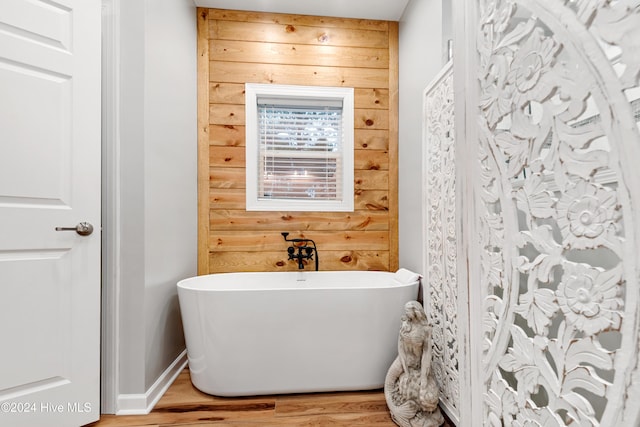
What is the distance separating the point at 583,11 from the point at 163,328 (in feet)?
7.31

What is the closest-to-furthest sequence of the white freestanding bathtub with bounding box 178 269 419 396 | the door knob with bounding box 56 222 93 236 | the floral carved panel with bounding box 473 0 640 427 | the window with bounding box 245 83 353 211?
the floral carved panel with bounding box 473 0 640 427
the door knob with bounding box 56 222 93 236
the white freestanding bathtub with bounding box 178 269 419 396
the window with bounding box 245 83 353 211

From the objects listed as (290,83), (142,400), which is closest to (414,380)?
(142,400)

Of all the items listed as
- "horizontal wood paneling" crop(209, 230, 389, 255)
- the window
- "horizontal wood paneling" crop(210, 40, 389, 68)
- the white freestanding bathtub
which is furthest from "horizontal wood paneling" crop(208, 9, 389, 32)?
the white freestanding bathtub

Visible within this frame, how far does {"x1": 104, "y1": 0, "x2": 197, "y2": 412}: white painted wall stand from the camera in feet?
5.60

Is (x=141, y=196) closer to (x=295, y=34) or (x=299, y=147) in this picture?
(x=299, y=147)

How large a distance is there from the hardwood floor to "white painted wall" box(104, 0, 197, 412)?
13 centimetres

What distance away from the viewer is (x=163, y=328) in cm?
196

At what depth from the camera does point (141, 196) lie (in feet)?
5.72

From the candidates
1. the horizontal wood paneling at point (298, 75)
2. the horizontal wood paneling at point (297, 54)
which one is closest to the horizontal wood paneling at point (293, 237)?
the horizontal wood paneling at point (298, 75)

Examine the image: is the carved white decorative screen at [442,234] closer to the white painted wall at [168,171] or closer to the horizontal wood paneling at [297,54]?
the horizontal wood paneling at [297,54]

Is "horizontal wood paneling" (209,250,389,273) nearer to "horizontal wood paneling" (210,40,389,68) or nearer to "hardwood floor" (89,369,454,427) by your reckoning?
"hardwood floor" (89,369,454,427)

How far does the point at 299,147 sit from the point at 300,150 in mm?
27

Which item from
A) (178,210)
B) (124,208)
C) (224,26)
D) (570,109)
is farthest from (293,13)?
(570,109)

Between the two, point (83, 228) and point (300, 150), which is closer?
point (83, 228)
